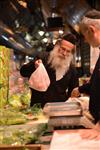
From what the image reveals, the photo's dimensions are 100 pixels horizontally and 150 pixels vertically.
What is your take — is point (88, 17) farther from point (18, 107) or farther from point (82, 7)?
point (82, 7)

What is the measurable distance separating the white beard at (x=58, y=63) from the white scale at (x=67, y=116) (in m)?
1.43

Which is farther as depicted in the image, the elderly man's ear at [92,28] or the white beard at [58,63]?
the white beard at [58,63]

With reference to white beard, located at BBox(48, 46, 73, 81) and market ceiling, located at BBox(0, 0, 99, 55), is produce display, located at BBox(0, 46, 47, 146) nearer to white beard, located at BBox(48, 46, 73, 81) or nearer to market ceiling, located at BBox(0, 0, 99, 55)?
white beard, located at BBox(48, 46, 73, 81)

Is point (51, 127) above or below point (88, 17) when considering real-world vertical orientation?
below

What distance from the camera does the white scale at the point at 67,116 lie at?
8.35 ft

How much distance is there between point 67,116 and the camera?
255 cm

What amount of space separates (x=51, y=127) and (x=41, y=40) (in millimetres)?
11777

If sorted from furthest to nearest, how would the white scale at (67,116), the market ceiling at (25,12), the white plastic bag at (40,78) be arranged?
the market ceiling at (25,12) → the white plastic bag at (40,78) → the white scale at (67,116)

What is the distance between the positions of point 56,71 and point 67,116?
1648 mm

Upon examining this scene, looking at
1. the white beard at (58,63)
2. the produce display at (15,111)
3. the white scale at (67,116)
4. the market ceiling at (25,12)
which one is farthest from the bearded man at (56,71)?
the market ceiling at (25,12)

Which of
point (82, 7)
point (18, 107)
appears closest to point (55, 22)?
point (82, 7)

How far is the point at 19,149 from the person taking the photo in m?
2.18

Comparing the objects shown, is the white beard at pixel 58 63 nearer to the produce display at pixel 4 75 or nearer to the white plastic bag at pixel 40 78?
the white plastic bag at pixel 40 78

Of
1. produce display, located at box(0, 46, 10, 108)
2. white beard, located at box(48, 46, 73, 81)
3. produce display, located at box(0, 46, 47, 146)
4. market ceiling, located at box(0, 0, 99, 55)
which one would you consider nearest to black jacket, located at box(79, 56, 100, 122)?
produce display, located at box(0, 46, 47, 146)
